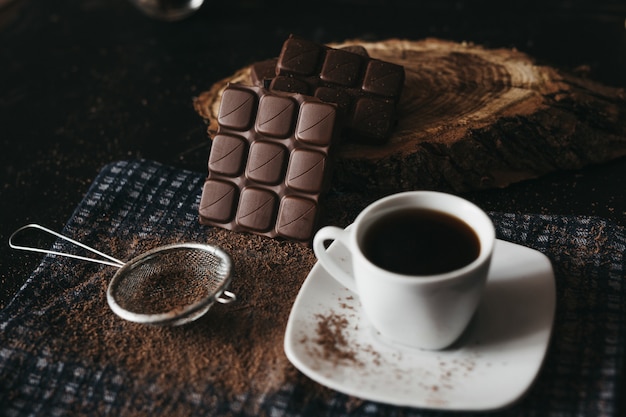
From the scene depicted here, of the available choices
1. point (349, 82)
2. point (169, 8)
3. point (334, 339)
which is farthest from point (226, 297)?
point (169, 8)

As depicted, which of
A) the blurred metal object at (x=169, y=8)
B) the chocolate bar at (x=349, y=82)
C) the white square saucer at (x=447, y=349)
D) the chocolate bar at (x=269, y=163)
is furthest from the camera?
the blurred metal object at (x=169, y=8)

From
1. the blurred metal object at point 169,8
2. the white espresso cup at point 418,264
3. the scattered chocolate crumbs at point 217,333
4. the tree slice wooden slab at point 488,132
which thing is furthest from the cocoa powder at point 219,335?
the blurred metal object at point 169,8

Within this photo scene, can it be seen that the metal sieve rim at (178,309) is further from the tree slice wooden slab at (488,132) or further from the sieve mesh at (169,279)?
the tree slice wooden slab at (488,132)

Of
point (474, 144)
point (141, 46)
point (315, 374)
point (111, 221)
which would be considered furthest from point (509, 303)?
point (141, 46)

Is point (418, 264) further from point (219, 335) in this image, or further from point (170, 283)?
point (170, 283)

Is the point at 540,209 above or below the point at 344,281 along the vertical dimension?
below

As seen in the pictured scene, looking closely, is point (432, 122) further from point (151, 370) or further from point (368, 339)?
point (151, 370)

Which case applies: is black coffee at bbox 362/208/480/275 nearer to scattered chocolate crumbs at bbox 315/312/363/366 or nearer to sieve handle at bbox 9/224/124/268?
scattered chocolate crumbs at bbox 315/312/363/366
